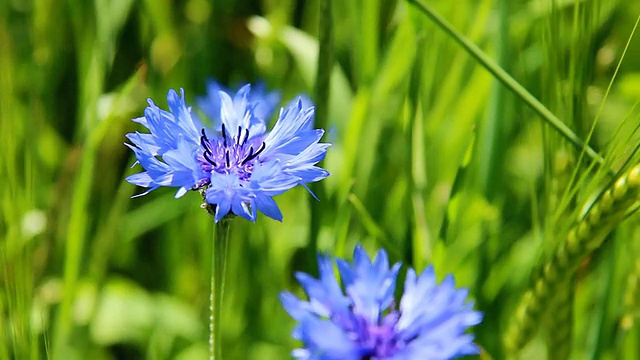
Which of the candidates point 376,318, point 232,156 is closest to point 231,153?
point 232,156

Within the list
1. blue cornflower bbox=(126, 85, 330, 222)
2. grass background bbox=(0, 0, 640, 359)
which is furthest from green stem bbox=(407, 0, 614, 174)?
blue cornflower bbox=(126, 85, 330, 222)

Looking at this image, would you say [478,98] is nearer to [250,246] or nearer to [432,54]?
[432,54]

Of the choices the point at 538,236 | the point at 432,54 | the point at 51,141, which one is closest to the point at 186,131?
the point at 538,236

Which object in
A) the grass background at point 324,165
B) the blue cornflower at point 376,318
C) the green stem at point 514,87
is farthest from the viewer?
the grass background at point 324,165

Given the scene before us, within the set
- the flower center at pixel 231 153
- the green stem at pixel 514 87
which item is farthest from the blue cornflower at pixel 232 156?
the green stem at pixel 514 87

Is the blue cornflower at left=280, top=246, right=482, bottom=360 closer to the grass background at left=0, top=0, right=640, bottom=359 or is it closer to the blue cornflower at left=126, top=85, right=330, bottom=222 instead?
the blue cornflower at left=126, top=85, right=330, bottom=222

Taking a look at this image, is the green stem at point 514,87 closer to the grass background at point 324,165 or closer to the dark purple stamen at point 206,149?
the grass background at point 324,165

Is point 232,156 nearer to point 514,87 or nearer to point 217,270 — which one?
point 217,270
